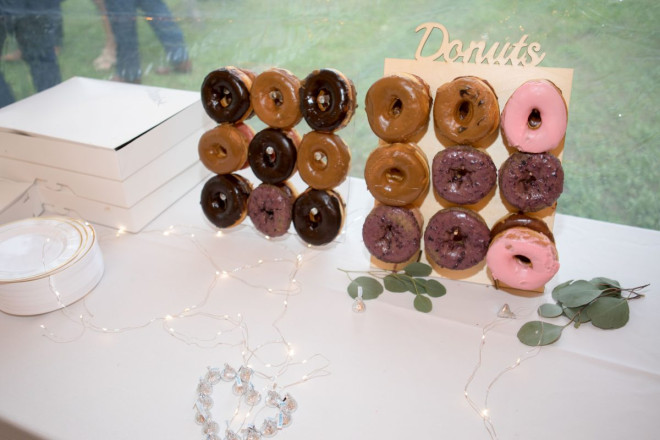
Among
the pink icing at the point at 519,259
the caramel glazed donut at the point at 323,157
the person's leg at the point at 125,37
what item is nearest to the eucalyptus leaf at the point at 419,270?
the pink icing at the point at 519,259

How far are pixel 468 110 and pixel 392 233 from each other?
0.95 ft

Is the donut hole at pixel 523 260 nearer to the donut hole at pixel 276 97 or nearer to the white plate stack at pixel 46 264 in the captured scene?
the donut hole at pixel 276 97

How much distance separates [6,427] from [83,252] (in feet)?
1.14

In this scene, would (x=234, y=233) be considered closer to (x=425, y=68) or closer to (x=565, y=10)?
(x=425, y=68)

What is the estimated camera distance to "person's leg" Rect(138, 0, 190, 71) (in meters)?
2.05

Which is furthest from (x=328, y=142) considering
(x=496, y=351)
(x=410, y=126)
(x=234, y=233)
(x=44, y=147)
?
(x=44, y=147)

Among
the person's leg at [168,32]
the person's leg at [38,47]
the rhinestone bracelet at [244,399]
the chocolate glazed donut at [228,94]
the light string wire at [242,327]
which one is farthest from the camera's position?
the person's leg at [38,47]

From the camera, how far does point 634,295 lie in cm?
112

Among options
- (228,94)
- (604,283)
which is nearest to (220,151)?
(228,94)

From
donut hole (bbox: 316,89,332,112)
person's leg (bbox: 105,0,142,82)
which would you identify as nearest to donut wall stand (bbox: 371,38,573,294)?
donut hole (bbox: 316,89,332,112)

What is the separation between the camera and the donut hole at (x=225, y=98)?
1.18 m

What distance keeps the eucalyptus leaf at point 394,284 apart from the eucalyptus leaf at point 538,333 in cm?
25

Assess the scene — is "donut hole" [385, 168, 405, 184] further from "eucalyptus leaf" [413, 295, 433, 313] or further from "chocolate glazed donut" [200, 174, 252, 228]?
"chocolate glazed donut" [200, 174, 252, 228]

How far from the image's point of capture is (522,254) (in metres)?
1.02
